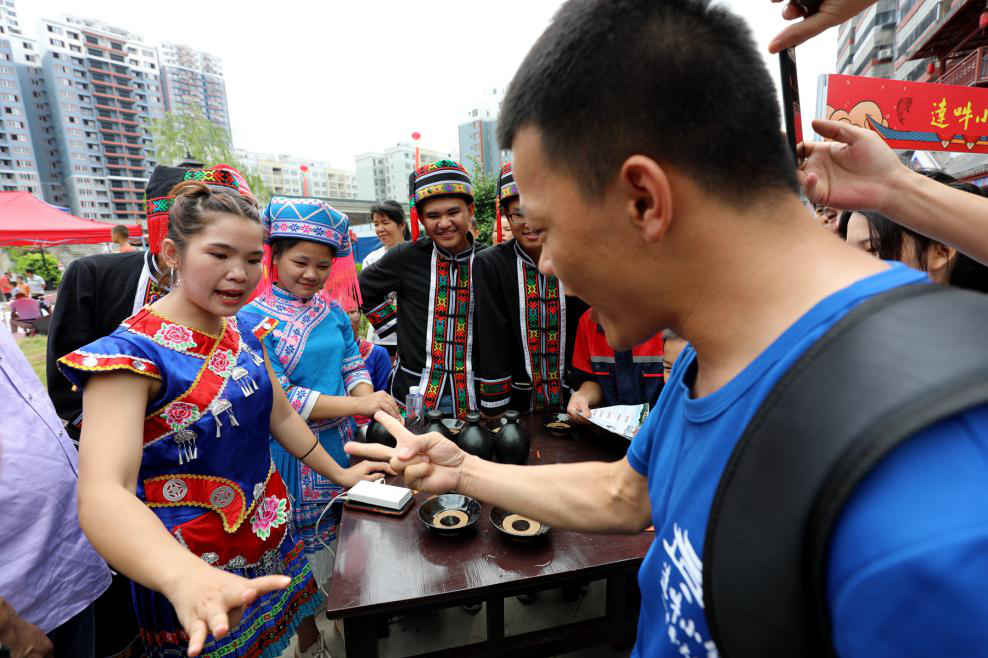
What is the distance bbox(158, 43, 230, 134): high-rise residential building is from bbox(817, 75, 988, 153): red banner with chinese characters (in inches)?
3080

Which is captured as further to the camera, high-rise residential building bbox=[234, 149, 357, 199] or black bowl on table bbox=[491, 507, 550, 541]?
high-rise residential building bbox=[234, 149, 357, 199]

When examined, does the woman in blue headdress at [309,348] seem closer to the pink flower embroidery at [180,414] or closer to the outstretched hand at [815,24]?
the pink flower embroidery at [180,414]

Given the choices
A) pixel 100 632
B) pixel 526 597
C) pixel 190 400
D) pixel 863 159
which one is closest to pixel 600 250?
pixel 863 159

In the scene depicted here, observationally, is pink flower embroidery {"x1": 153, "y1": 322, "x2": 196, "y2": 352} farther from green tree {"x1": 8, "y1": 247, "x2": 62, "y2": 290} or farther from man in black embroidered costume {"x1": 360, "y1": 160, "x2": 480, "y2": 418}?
green tree {"x1": 8, "y1": 247, "x2": 62, "y2": 290}

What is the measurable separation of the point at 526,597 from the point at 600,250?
2.92 metres

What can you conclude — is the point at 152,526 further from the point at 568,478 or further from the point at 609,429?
the point at 609,429

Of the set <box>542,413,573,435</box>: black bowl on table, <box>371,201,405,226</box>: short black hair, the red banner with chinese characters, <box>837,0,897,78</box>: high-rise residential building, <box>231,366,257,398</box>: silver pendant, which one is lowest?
<box>542,413,573,435</box>: black bowl on table

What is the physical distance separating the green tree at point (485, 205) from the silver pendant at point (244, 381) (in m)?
12.9

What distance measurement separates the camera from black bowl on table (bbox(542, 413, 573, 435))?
262 cm

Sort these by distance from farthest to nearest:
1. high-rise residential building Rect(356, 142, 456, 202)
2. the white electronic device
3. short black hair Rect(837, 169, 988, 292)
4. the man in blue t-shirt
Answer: high-rise residential building Rect(356, 142, 456, 202)
short black hair Rect(837, 169, 988, 292)
the white electronic device
the man in blue t-shirt

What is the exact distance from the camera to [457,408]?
11.0ft

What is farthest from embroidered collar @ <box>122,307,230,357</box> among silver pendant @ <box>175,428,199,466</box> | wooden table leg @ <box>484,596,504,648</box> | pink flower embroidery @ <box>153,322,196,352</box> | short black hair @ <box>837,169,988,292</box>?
short black hair @ <box>837,169,988,292</box>

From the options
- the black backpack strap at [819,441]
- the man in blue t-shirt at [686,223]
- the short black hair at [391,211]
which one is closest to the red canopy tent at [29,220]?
the short black hair at [391,211]

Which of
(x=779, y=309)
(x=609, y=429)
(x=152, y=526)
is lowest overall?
(x=609, y=429)
